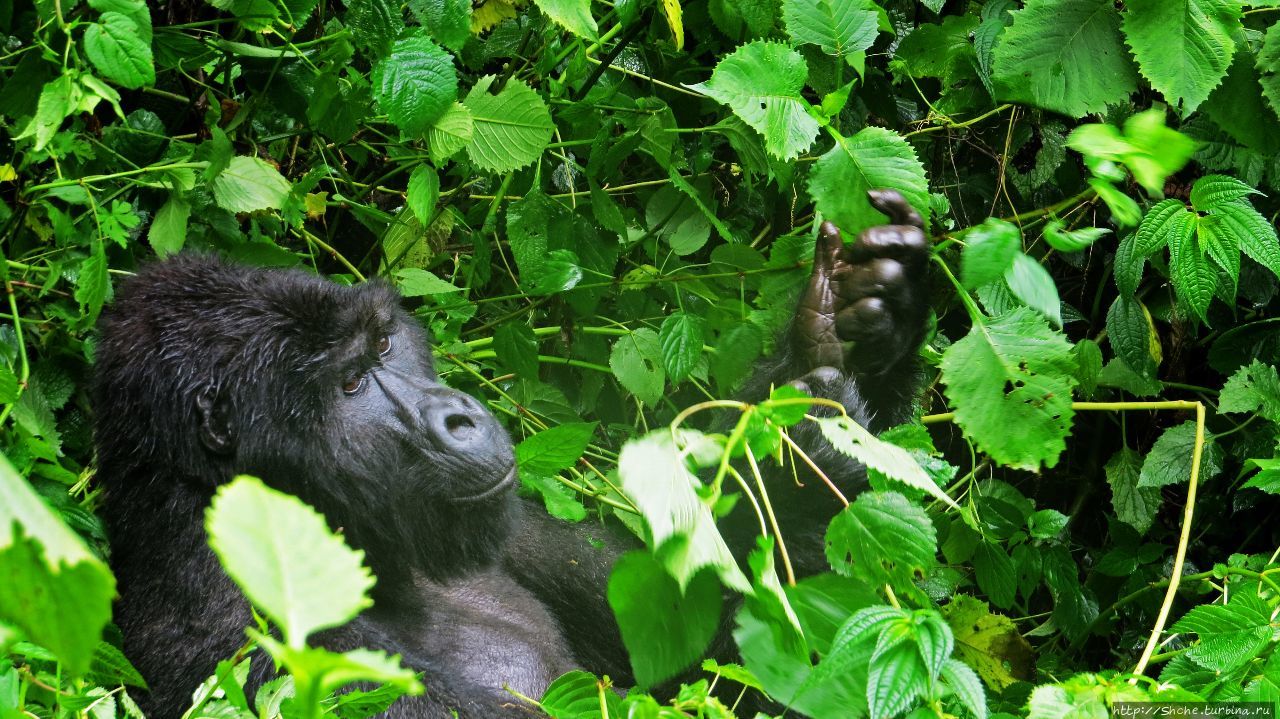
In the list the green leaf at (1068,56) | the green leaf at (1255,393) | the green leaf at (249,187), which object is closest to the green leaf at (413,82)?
the green leaf at (249,187)

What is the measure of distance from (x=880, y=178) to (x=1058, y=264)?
6.43 ft

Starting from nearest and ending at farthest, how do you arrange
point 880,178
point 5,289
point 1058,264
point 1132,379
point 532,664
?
1. point 880,178
2. point 532,664
3. point 5,289
4. point 1132,379
5. point 1058,264

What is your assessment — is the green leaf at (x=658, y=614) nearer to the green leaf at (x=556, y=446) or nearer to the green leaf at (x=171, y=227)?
the green leaf at (x=556, y=446)

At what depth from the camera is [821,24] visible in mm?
1875

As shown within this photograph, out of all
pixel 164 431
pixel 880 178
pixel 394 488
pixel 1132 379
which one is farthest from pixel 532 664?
pixel 1132 379

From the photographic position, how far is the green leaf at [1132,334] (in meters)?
2.90

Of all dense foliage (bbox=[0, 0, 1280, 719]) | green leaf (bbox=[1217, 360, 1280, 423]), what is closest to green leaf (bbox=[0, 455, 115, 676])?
dense foliage (bbox=[0, 0, 1280, 719])

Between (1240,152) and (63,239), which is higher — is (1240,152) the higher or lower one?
the higher one

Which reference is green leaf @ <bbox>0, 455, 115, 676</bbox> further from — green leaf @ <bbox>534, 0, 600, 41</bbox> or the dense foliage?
green leaf @ <bbox>534, 0, 600, 41</bbox>

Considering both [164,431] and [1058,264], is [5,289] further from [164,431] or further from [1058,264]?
[1058,264]

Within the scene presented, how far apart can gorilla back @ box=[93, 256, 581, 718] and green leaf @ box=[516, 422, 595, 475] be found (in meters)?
0.04

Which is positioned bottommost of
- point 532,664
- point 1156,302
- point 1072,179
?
point 532,664

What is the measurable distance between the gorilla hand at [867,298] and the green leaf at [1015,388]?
0.40 m

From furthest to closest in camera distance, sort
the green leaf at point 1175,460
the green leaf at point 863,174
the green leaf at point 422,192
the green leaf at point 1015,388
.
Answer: the green leaf at point 1175,460 < the green leaf at point 422,192 < the green leaf at point 863,174 < the green leaf at point 1015,388
